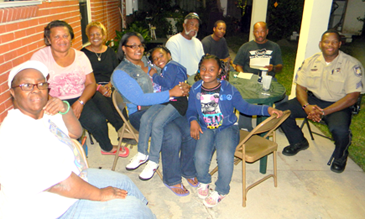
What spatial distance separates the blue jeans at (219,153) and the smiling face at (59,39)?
1.85 meters

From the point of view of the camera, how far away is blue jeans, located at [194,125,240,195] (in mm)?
2844

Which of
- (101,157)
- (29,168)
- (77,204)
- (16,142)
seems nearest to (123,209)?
(77,204)

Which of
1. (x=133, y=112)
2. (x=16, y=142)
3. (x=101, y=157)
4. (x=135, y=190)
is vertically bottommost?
(x=101, y=157)

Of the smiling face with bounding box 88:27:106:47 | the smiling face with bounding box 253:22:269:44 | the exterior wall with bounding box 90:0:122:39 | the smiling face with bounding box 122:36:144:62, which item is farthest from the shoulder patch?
the exterior wall with bounding box 90:0:122:39

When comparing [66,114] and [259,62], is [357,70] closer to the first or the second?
[259,62]

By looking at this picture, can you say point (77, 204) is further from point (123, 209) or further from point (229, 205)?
point (229, 205)

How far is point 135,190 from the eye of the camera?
2.21m

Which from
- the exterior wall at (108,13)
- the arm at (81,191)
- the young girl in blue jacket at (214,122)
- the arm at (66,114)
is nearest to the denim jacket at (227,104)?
the young girl in blue jacket at (214,122)

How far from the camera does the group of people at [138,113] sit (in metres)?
1.61

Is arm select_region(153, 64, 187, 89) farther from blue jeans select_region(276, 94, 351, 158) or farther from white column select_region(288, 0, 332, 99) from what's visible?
white column select_region(288, 0, 332, 99)

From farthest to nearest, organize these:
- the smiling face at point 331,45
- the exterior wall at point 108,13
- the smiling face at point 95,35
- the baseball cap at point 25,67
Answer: the exterior wall at point 108,13 → the smiling face at point 95,35 → the smiling face at point 331,45 → the baseball cap at point 25,67

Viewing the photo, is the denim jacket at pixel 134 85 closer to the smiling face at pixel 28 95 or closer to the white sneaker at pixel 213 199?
the white sneaker at pixel 213 199

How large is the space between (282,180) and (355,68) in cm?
173

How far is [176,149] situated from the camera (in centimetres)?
304
